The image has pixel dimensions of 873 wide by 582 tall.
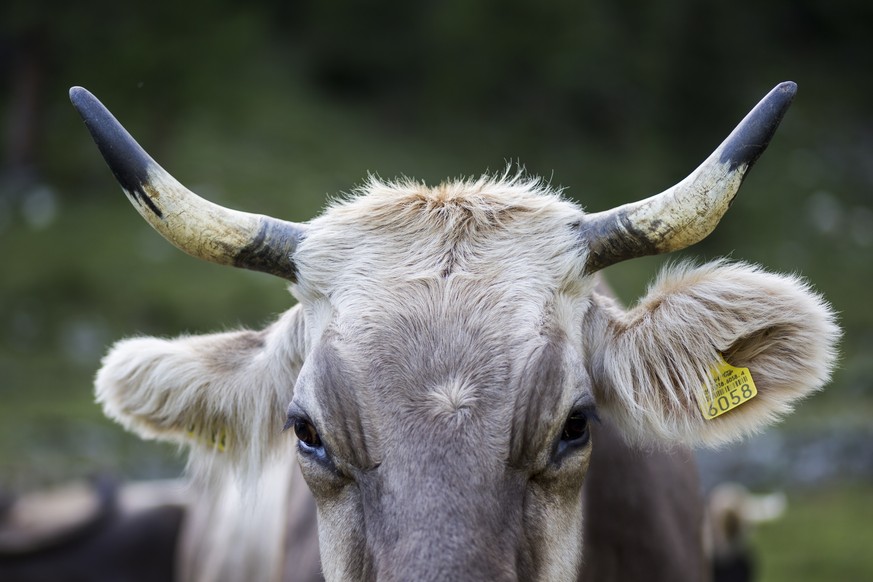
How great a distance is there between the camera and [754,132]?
329 cm

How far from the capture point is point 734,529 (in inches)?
356

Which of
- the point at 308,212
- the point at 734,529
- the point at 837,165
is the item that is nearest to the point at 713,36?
the point at 837,165

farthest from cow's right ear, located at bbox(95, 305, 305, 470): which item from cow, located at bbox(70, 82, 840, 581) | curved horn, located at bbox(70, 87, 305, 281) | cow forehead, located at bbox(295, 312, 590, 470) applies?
cow forehead, located at bbox(295, 312, 590, 470)

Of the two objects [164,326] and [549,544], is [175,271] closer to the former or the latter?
[164,326]

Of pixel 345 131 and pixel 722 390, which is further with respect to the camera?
pixel 345 131

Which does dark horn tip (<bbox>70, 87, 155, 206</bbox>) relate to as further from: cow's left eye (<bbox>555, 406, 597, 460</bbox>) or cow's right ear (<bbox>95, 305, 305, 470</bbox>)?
cow's left eye (<bbox>555, 406, 597, 460</bbox>)

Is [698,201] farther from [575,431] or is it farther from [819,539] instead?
[819,539]

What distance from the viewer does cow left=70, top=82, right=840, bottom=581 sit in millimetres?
3105

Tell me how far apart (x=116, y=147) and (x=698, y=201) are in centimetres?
191

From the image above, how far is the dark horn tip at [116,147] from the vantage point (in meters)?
3.45

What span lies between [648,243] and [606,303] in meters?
0.48

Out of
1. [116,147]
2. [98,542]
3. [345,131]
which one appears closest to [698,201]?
[116,147]

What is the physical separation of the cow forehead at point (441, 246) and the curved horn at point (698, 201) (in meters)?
0.17

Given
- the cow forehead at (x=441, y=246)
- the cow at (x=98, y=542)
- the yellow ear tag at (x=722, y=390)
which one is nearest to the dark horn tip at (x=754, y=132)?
the cow forehead at (x=441, y=246)
